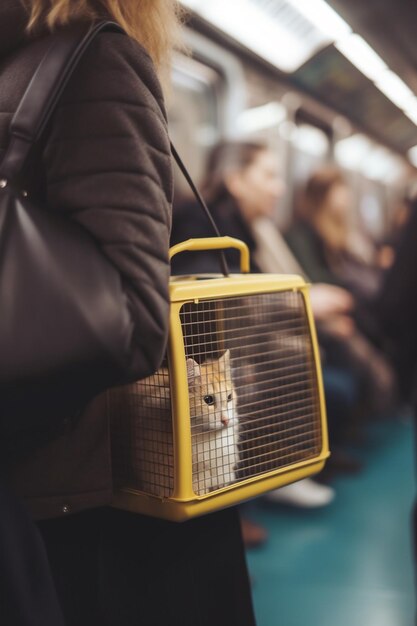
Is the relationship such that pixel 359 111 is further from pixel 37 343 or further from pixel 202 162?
pixel 37 343

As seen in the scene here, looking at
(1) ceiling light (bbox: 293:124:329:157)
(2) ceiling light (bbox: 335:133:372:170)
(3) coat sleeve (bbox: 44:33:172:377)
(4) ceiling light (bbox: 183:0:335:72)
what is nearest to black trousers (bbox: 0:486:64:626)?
(3) coat sleeve (bbox: 44:33:172:377)

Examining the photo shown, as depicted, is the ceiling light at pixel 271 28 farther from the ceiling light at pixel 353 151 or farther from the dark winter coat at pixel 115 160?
the dark winter coat at pixel 115 160

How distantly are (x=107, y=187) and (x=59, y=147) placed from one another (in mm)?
82

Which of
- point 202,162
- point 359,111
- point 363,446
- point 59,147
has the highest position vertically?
point 359,111

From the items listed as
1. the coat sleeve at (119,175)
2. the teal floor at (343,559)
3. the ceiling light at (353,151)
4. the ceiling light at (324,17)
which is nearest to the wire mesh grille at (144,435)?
the coat sleeve at (119,175)

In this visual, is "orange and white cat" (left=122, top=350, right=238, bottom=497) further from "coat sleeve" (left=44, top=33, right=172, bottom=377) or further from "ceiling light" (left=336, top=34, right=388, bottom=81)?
"ceiling light" (left=336, top=34, right=388, bottom=81)

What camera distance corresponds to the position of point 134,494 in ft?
3.32

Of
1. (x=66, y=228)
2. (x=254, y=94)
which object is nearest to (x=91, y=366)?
(x=66, y=228)

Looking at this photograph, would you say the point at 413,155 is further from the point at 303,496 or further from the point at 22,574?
the point at 22,574

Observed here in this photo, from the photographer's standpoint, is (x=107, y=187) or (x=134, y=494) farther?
(x=134, y=494)

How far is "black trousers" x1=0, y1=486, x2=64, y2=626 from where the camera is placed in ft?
2.62

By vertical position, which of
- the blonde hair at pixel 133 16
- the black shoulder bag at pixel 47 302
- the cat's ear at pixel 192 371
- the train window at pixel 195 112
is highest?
the train window at pixel 195 112

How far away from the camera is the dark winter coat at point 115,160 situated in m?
0.78

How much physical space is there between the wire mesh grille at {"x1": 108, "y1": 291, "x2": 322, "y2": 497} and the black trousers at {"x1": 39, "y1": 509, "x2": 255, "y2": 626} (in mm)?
101
